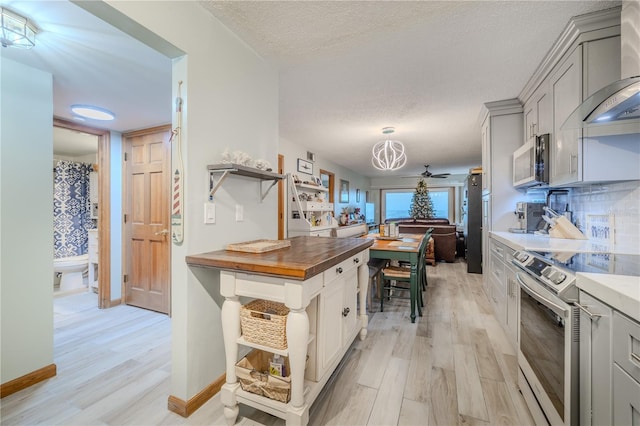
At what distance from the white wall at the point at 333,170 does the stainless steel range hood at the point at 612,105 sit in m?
3.61

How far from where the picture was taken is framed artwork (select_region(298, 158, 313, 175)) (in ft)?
16.5

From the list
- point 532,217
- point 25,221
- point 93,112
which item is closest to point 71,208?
point 93,112

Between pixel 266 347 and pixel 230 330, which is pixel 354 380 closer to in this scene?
pixel 266 347

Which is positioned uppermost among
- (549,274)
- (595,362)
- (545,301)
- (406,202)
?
(406,202)

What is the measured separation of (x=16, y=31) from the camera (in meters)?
1.44

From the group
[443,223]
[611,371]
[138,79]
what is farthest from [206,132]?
[443,223]

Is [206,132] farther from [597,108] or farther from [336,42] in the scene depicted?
[597,108]

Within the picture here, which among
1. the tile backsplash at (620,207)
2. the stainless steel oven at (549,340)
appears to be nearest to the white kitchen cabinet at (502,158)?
the tile backsplash at (620,207)

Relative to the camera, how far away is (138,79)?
2098mm

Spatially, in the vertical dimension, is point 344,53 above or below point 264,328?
above

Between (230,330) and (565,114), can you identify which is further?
(565,114)

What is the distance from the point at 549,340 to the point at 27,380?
3.12 metres

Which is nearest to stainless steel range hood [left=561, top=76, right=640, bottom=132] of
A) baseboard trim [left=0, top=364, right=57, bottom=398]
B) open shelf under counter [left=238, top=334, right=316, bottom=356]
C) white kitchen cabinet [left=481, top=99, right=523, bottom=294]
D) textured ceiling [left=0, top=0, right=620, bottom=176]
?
textured ceiling [left=0, top=0, right=620, bottom=176]

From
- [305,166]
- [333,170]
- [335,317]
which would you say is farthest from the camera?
[333,170]
